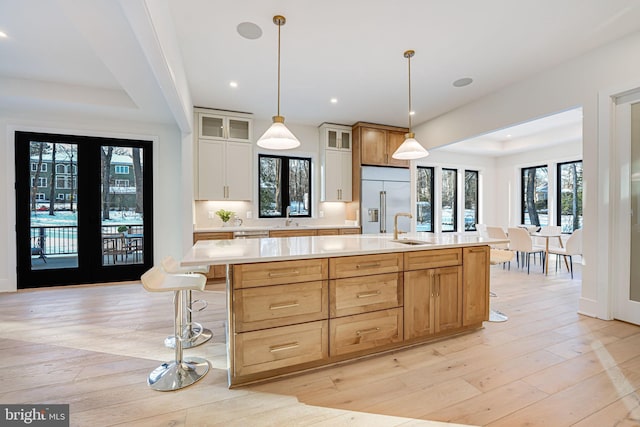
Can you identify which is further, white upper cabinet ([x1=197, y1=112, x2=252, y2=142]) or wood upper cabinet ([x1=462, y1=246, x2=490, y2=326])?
white upper cabinet ([x1=197, y1=112, x2=252, y2=142])

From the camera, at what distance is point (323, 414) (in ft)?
5.27

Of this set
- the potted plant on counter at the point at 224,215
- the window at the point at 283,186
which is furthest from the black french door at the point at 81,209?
the window at the point at 283,186

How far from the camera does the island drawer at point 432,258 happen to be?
2.32 meters

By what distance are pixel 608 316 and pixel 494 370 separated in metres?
1.93

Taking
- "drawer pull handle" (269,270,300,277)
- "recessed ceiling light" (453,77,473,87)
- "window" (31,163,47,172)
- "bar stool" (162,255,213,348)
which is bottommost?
"bar stool" (162,255,213,348)

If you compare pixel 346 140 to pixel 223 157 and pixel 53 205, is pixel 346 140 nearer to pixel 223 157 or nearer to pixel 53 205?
pixel 223 157

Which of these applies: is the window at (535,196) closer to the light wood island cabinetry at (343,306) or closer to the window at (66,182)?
the light wood island cabinetry at (343,306)

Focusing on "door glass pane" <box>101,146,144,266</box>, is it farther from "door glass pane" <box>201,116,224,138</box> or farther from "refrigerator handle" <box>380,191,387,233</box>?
"refrigerator handle" <box>380,191,387,233</box>

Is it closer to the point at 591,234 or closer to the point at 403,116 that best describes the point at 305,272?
the point at 591,234

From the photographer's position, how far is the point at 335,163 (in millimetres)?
5367

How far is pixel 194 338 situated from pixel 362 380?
1446 mm

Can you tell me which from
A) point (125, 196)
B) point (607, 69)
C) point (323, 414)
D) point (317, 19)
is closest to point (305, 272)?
point (323, 414)

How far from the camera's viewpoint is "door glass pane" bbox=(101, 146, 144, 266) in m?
4.41

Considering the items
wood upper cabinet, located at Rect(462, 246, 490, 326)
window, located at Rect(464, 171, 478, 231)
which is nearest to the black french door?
wood upper cabinet, located at Rect(462, 246, 490, 326)
